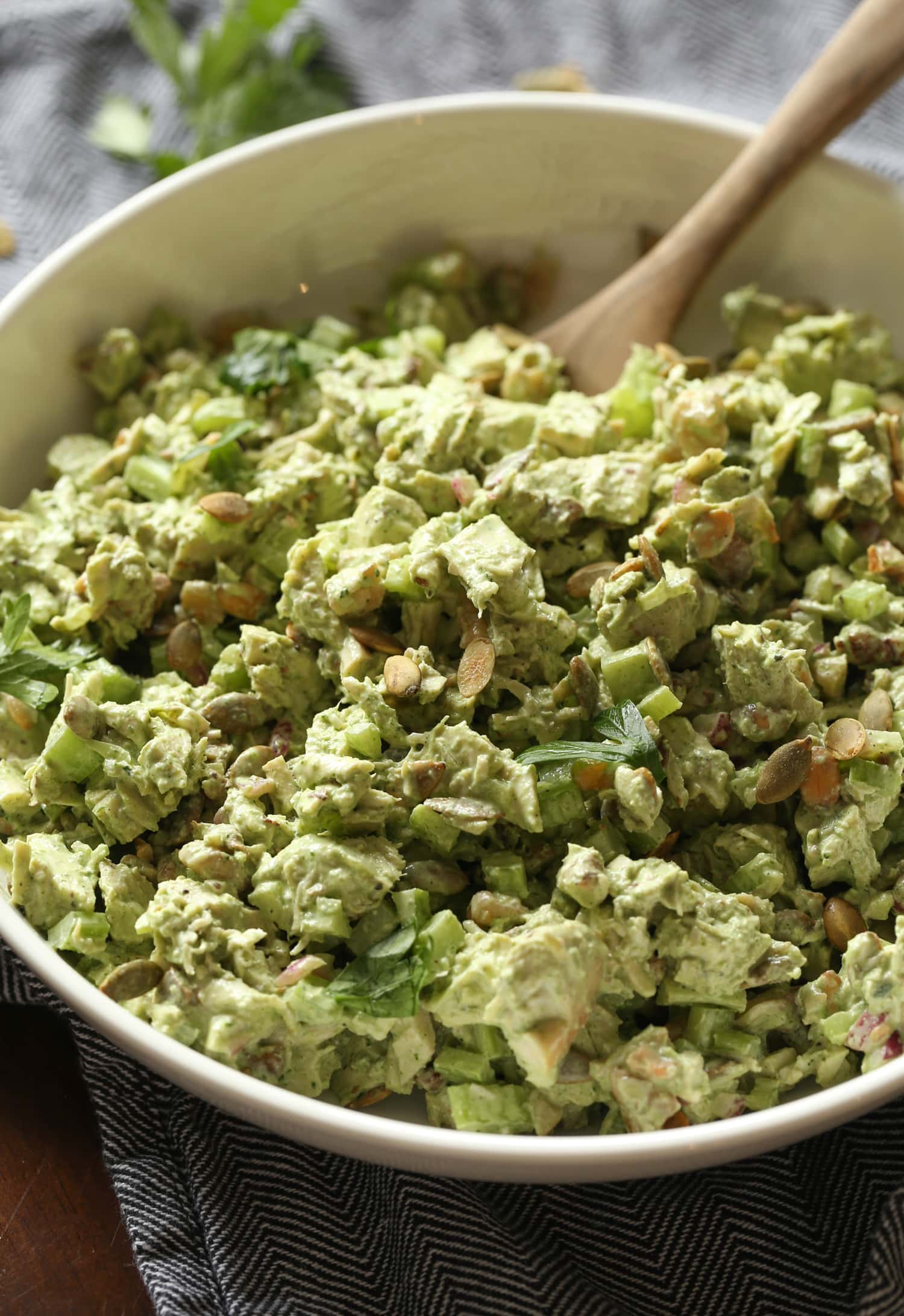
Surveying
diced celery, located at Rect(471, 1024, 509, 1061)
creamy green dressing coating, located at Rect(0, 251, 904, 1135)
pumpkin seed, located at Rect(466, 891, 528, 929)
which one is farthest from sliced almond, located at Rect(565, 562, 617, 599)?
diced celery, located at Rect(471, 1024, 509, 1061)

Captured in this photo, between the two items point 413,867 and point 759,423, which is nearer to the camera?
point 413,867

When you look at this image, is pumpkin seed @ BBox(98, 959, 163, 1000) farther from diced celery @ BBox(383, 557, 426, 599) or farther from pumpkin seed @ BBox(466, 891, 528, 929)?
diced celery @ BBox(383, 557, 426, 599)

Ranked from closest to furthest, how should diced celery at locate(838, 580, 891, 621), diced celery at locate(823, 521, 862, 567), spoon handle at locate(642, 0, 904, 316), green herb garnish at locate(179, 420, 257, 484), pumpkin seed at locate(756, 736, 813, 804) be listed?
pumpkin seed at locate(756, 736, 813, 804), diced celery at locate(838, 580, 891, 621), diced celery at locate(823, 521, 862, 567), green herb garnish at locate(179, 420, 257, 484), spoon handle at locate(642, 0, 904, 316)

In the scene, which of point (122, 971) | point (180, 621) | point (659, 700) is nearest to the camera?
point (122, 971)

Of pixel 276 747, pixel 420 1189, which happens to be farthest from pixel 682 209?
pixel 420 1189

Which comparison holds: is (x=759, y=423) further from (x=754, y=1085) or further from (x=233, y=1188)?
(x=233, y=1188)

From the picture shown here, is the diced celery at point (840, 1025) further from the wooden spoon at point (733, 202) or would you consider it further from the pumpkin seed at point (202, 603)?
the wooden spoon at point (733, 202)
